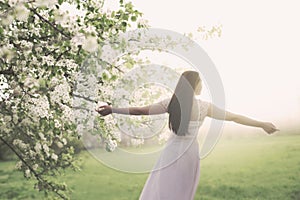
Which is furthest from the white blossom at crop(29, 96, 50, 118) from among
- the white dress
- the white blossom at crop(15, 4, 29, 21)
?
the white dress

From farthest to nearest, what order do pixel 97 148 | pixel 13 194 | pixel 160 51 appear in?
pixel 13 194 → pixel 160 51 → pixel 97 148

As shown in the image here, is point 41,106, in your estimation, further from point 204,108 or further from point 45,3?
point 204,108

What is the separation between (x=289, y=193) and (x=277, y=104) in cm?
339

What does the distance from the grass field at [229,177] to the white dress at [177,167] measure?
266 inches

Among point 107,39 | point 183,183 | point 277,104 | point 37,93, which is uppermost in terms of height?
point 107,39

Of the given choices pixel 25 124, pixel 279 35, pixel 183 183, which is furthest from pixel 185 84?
pixel 279 35

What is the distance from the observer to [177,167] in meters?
4.46

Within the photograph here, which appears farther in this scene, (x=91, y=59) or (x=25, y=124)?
(x=25, y=124)

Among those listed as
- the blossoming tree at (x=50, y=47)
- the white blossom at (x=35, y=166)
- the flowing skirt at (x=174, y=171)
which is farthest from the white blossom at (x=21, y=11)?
the white blossom at (x=35, y=166)

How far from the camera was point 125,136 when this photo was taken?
5336 millimetres

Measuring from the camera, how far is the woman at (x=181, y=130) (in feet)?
14.3

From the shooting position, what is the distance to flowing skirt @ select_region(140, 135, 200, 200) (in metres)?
4.43

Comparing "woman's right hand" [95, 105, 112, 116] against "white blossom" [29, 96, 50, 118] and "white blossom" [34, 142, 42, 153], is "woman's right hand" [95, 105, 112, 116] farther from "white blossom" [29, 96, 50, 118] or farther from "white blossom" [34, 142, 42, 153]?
"white blossom" [34, 142, 42, 153]

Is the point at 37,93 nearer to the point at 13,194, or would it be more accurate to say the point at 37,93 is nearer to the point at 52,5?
the point at 52,5
